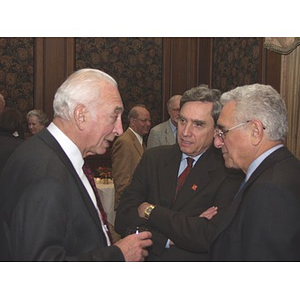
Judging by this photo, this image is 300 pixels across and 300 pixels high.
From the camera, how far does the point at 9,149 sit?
124 inches

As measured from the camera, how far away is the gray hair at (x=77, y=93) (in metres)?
1.67

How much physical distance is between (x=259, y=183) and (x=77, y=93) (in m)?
0.73

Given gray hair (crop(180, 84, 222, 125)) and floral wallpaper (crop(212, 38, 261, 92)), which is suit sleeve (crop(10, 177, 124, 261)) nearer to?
gray hair (crop(180, 84, 222, 125))

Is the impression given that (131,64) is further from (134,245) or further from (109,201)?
(134,245)

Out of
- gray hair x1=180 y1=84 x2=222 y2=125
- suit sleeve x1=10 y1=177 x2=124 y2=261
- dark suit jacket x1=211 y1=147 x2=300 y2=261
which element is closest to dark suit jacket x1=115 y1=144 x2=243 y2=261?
gray hair x1=180 y1=84 x2=222 y2=125

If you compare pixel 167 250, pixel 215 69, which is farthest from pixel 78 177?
pixel 215 69

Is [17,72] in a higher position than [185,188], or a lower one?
higher

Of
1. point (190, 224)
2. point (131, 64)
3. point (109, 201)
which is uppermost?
point (131, 64)

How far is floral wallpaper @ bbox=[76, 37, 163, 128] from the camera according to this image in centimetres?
742

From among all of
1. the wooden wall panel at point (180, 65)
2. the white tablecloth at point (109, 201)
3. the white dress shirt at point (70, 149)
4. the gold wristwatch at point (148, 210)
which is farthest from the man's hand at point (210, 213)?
the wooden wall panel at point (180, 65)

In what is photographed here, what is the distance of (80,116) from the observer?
168cm

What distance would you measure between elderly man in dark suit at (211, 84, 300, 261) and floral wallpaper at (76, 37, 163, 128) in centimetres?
578

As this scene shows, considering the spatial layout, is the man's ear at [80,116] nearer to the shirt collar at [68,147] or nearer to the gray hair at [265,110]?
the shirt collar at [68,147]

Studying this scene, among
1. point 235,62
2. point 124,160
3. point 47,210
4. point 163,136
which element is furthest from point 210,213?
point 235,62
